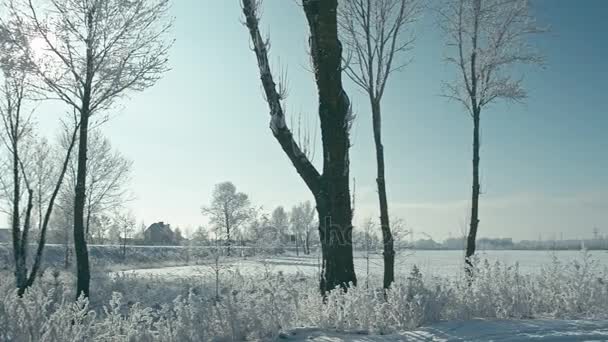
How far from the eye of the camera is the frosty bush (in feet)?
13.2

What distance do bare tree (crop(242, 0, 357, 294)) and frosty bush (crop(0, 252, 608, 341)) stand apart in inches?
27.7

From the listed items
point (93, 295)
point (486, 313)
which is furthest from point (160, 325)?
point (93, 295)

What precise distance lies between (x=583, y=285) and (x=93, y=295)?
16.1 m

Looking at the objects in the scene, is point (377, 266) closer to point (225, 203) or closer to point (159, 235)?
point (225, 203)

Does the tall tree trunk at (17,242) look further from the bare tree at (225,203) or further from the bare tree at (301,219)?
the bare tree at (301,219)

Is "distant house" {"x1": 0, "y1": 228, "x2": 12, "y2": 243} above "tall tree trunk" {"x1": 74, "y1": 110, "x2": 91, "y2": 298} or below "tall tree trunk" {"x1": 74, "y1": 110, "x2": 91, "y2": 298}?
below

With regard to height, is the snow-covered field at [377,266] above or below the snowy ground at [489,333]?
below

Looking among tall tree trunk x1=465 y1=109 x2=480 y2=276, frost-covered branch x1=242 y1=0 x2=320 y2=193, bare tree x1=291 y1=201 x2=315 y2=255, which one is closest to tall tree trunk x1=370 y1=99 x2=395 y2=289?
tall tree trunk x1=465 y1=109 x2=480 y2=276

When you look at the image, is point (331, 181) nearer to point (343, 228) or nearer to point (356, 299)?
point (343, 228)

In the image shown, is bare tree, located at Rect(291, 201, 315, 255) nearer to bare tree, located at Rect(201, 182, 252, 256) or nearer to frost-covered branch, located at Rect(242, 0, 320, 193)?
bare tree, located at Rect(201, 182, 252, 256)

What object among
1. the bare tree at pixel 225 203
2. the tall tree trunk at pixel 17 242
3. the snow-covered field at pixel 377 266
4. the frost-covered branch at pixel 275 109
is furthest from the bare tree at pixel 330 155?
the bare tree at pixel 225 203

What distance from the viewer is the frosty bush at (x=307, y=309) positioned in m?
4.04

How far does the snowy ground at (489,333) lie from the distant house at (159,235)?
81.8 meters

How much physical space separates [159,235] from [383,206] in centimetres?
7582
